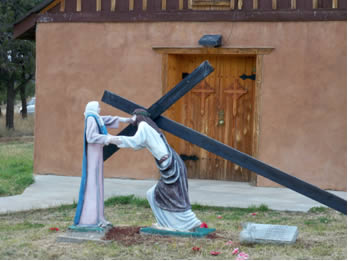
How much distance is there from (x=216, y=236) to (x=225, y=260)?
0.94m

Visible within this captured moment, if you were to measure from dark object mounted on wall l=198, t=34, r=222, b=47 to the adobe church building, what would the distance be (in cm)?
17

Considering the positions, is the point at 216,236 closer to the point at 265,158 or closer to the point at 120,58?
the point at 265,158

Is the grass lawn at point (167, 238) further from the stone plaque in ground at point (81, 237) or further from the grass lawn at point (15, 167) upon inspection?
the grass lawn at point (15, 167)

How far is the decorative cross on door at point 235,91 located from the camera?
39.3 feet

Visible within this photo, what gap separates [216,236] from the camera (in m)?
7.24

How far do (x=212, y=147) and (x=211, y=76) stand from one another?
5.47 m

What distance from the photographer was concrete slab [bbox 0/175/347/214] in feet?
32.1

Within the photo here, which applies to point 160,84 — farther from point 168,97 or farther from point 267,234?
point 267,234

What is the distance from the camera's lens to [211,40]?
11.2 meters

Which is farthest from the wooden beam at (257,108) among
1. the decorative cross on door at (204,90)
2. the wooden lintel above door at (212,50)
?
the decorative cross on door at (204,90)

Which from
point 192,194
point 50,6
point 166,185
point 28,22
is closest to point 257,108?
point 192,194

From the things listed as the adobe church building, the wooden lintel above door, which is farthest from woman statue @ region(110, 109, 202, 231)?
the wooden lintel above door

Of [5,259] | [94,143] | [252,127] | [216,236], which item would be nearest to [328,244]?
[216,236]

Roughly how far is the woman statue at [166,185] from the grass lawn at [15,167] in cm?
429
